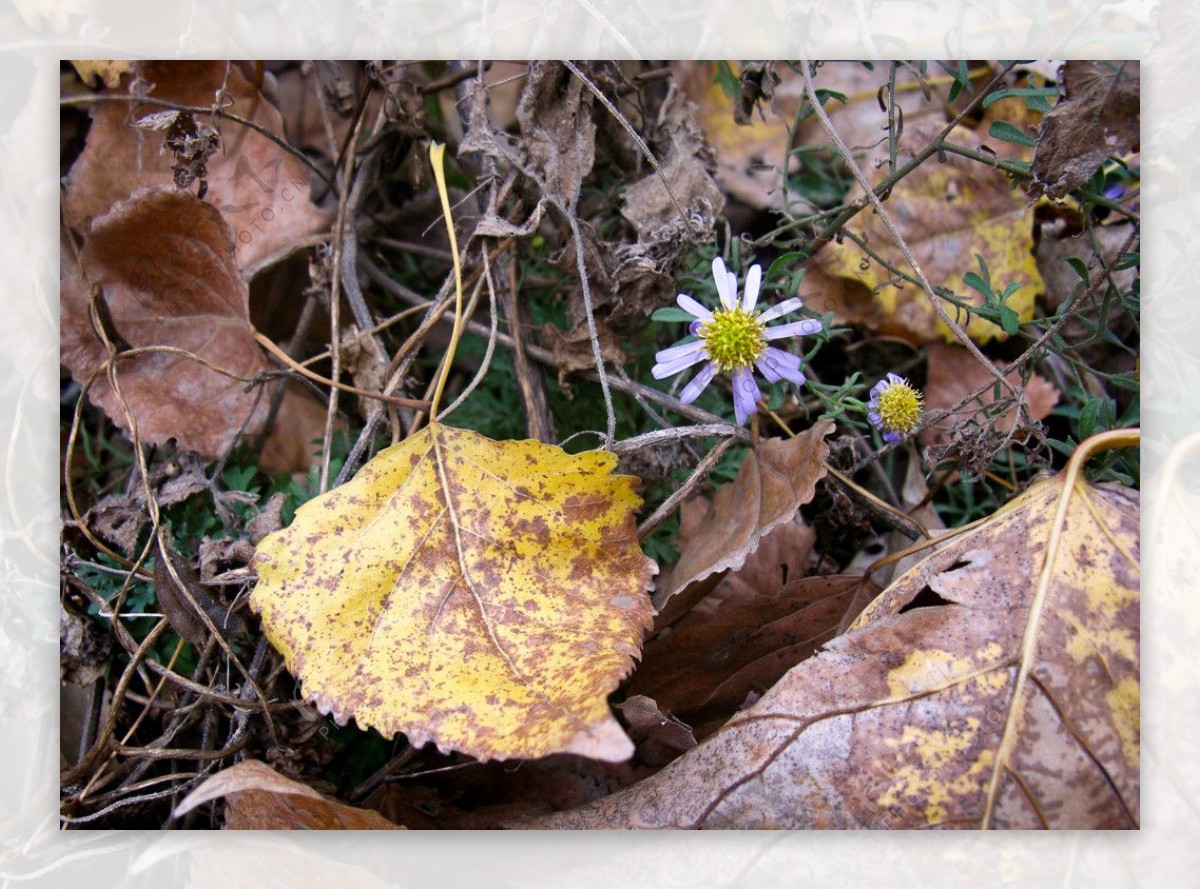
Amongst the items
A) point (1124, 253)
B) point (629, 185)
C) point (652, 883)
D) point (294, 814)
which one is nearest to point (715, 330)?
point (629, 185)

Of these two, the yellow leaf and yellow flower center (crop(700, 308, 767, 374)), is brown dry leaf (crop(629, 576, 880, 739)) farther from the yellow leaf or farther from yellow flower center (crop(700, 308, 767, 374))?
yellow flower center (crop(700, 308, 767, 374))

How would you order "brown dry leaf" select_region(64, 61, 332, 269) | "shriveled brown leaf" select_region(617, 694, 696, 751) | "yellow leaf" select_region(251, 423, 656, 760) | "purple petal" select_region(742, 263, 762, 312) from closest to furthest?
"yellow leaf" select_region(251, 423, 656, 760) < "shriveled brown leaf" select_region(617, 694, 696, 751) < "purple petal" select_region(742, 263, 762, 312) < "brown dry leaf" select_region(64, 61, 332, 269)

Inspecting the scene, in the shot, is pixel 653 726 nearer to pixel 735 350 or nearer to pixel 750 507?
pixel 750 507

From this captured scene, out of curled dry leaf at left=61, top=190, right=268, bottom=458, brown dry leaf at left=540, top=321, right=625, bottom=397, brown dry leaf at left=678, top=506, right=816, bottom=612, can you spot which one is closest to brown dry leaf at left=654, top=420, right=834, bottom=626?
brown dry leaf at left=678, top=506, right=816, bottom=612

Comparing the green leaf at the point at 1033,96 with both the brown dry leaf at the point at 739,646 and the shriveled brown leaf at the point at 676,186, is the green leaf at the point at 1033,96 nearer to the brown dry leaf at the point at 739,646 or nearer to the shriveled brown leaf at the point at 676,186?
the shriveled brown leaf at the point at 676,186

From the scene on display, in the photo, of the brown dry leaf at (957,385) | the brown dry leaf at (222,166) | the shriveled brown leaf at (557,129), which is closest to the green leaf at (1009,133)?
the brown dry leaf at (957,385)

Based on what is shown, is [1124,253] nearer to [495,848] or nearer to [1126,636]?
[1126,636]
